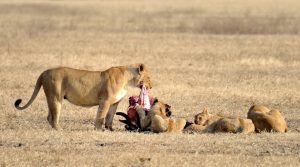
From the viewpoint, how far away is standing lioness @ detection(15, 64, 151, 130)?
Answer: 13.1 m

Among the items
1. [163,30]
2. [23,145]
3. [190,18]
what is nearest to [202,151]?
[23,145]

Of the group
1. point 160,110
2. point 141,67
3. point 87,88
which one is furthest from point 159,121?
point 87,88

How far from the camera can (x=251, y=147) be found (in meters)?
11.4

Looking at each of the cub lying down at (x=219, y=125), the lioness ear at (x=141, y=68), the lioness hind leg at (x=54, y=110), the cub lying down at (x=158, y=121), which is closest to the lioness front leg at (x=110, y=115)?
the cub lying down at (x=158, y=121)

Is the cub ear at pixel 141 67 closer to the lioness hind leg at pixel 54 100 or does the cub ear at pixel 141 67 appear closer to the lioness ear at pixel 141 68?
the lioness ear at pixel 141 68

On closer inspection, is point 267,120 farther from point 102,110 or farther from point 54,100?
point 54,100

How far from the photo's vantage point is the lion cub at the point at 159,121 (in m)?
12.7

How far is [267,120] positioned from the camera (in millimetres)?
12883

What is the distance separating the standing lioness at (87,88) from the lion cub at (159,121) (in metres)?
0.48

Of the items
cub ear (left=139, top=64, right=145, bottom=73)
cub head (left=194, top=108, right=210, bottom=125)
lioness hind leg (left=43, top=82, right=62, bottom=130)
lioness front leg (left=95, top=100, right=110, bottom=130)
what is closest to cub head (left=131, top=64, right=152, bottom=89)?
cub ear (left=139, top=64, right=145, bottom=73)

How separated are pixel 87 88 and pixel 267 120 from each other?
2661 millimetres

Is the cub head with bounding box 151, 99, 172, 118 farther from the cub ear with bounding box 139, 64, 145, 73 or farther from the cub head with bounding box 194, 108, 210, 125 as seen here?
the cub ear with bounding box 139, 64, 145, 73

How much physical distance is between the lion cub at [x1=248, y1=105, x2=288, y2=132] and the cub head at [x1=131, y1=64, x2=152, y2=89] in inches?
66.4

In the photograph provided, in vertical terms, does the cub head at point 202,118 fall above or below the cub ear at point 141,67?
below
